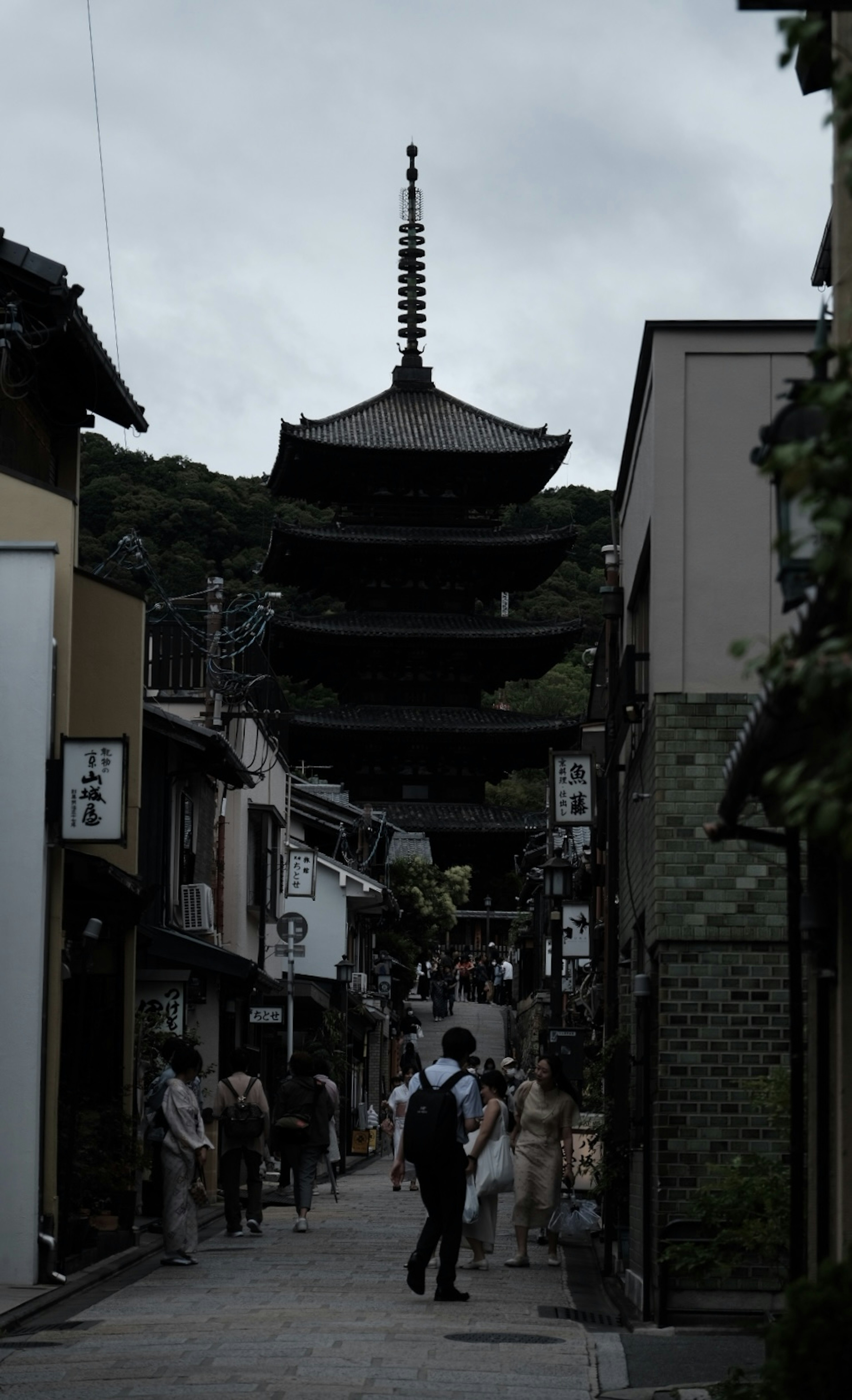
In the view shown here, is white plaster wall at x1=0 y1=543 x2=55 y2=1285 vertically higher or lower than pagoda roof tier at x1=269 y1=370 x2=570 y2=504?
lower

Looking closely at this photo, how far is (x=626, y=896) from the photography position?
15523 millimetres

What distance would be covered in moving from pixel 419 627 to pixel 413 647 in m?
1.31

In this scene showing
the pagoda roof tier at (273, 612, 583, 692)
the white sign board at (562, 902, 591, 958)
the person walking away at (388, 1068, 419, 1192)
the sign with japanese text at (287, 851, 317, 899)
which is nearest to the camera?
the person walking away at (388, 1068, 419, 1192)

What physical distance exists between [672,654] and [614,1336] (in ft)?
12.6

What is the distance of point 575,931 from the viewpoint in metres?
25.1

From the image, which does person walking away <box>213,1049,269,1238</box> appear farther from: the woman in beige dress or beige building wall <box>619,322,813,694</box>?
beige building wall <box>619,322,813,694</box>

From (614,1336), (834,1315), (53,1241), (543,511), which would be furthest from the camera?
(543,511)

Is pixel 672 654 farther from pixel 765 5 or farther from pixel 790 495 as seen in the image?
pixel 790 495

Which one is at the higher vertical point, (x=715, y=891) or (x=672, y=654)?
(x=672, y=654)

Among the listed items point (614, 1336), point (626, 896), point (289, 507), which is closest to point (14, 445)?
point (626, 896)

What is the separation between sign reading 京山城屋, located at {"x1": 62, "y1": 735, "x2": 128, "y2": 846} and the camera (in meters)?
13.5

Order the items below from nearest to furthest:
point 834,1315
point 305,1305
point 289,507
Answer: point 834,1315, point 305,1305, point 289,507

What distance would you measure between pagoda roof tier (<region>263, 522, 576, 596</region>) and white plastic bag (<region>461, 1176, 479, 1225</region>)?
37669 mm

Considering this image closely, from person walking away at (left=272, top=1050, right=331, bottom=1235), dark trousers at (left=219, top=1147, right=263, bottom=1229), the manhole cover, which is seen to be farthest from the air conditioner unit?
the manhole cover
